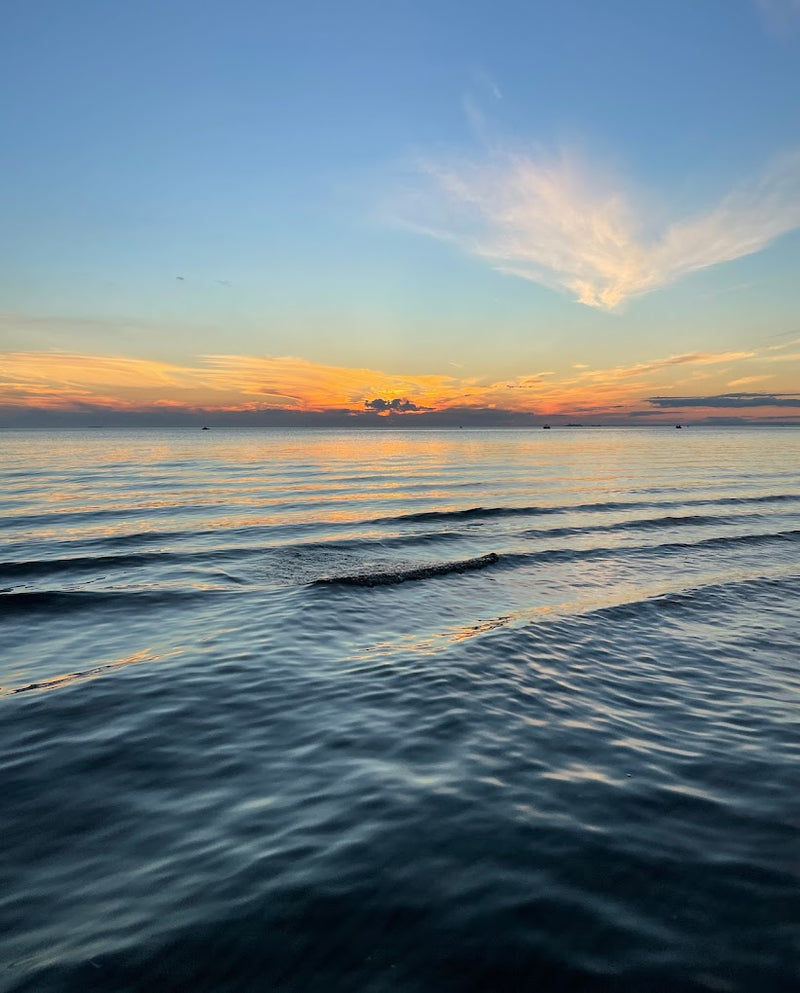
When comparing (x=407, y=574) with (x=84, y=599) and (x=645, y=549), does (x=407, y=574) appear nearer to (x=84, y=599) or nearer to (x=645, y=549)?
(x=84, y=599)

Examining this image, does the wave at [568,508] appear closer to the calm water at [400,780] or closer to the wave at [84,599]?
the calm water at [400,780]

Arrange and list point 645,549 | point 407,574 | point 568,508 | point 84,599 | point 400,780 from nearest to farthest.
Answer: point 400,780 → point 84,599 → point 407,574 → point 645,549 → point 568,508

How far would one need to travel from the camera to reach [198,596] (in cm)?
1817

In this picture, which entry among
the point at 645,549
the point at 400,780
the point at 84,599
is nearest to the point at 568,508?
the point at 645,549

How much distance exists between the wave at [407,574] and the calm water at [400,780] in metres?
0.17

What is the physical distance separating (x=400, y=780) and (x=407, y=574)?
41.9ft

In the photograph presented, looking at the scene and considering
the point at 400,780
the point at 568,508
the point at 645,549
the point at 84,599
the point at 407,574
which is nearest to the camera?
the point at 400,780

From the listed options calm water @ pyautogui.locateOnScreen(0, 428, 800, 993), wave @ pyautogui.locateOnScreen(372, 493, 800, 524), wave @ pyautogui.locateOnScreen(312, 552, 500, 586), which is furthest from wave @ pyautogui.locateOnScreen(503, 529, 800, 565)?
wave @ pyautogui.locateOnScreen(372, 493, 800, 524)

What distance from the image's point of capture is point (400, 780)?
7875 millimetres

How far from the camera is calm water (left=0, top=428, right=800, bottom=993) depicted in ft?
16.6

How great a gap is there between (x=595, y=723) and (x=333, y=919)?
5.58m

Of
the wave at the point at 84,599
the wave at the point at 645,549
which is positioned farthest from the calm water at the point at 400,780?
the wave at the point at 645,549

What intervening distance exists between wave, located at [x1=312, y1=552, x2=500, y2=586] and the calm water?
6.6 inches

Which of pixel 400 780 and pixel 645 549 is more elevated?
pixel 400 780
